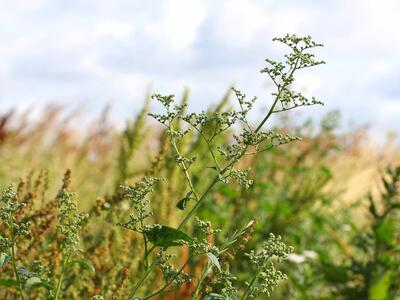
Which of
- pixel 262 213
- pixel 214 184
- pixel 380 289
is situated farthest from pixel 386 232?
pixel 214 184

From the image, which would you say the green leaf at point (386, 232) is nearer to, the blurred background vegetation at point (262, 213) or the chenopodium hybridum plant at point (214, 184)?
the blurred background vegetation at point (262, 213)

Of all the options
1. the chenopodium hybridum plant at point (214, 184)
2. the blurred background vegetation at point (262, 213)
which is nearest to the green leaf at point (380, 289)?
the blurred background vegetation at point (262, 213)

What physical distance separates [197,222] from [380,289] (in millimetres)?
2381

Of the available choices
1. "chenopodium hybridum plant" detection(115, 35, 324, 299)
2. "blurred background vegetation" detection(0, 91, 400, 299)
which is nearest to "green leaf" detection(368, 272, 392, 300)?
"blurred background vegetation" detection(0, 91, 400, 299)

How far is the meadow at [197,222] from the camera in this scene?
6.12 ft

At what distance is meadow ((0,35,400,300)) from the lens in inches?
73.5

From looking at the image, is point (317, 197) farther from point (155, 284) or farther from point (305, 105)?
point (305, 105)

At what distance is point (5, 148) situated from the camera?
287 inches

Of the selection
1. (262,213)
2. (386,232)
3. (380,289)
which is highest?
(262,213)

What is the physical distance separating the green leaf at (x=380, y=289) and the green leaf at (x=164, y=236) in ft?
7.74

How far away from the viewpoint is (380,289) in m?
3.95

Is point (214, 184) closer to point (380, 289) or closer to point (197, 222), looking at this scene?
point (197, 222)

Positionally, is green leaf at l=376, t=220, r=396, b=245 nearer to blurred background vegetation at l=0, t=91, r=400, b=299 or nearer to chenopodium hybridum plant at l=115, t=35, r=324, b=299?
blurred background vegetation at l=0, t=91, r=400, b=299

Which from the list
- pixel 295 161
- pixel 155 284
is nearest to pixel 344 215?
pixel 295 161
